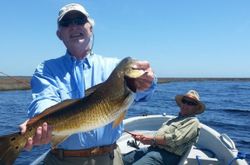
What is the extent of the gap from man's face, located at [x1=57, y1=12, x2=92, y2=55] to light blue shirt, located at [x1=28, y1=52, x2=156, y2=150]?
0.59 feet

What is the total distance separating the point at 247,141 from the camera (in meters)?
17.4

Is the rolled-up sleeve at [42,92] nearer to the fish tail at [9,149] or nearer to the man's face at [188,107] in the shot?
the fish tail at [9,149]

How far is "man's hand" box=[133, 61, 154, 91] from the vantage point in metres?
3.57

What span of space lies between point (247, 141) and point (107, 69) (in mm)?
14493

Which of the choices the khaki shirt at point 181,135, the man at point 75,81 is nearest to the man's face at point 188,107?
the khaki shirt at point 181,135

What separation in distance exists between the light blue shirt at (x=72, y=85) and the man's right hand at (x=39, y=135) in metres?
0.43

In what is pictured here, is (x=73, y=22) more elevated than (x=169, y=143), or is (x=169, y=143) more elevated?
(x=73, y=22)

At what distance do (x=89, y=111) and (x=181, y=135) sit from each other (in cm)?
450

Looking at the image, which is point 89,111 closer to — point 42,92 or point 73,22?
point 42,92

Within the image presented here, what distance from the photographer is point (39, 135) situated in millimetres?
3467

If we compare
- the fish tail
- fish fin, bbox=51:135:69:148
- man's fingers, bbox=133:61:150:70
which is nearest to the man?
man's fingers, bbox=133:61:150:70

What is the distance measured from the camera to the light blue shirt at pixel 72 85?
403 cm

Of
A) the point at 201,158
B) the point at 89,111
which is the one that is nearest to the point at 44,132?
the point at 89,111

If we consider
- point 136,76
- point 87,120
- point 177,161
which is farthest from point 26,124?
Answer: point 177,161
